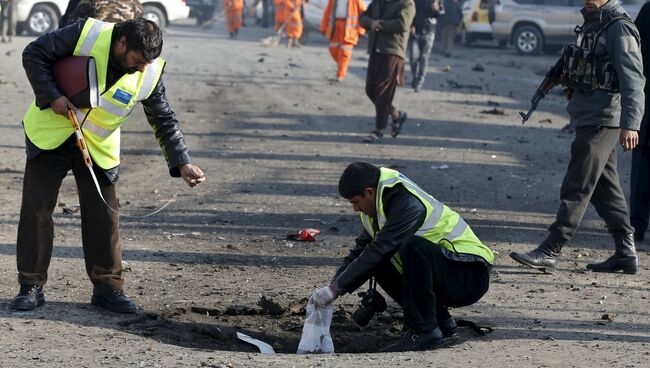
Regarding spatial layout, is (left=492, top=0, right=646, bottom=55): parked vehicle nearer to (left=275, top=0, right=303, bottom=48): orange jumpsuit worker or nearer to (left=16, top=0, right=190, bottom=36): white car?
(left=275, top=0, right=303, bottom=48): orange jumpsuit worker

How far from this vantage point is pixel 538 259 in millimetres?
8188

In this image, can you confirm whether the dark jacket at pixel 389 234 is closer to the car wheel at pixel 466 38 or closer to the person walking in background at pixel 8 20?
the person walking in background at pixel 8 20

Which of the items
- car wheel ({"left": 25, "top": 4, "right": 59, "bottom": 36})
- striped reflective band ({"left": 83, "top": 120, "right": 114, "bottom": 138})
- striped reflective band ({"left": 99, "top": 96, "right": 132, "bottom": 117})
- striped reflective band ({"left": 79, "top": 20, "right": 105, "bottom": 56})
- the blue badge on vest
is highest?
striped reflective band ({"left": 79, "top": 20, "right": 105, "bottom": 56})

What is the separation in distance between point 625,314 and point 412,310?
1598 millimetres

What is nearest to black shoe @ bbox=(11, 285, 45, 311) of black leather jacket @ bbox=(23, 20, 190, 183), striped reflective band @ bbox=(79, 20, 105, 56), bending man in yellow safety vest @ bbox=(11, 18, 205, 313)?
bending man in yellow safety vest @ bbox=(11, 18, 205, 313)

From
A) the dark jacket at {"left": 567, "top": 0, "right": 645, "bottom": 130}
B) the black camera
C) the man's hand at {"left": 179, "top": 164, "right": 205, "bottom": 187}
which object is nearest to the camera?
the black camera

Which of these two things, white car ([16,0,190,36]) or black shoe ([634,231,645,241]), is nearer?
black shoe ([634,231,645,241])

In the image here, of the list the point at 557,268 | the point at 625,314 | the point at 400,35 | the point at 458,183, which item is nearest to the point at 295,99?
the point at 400,35

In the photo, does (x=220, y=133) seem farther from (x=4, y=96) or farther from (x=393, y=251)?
(x=393, y=251)

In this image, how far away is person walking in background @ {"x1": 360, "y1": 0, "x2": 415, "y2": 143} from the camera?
545 inches

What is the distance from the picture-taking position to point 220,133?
14.7 metres

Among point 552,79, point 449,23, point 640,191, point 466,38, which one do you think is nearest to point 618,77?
point 552,79

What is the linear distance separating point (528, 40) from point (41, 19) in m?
11.7

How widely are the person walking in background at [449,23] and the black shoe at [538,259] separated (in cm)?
2118
